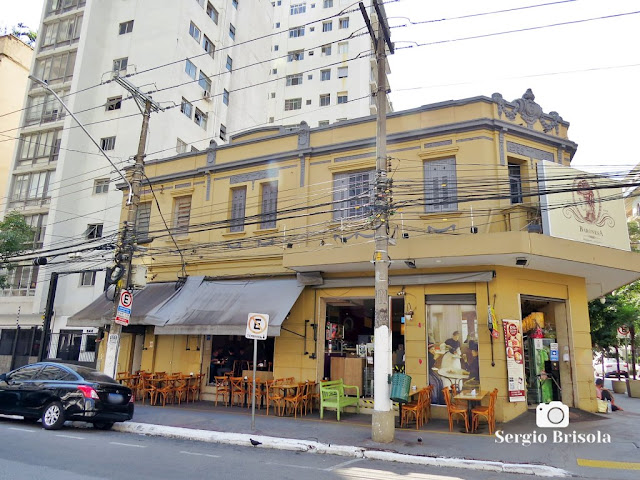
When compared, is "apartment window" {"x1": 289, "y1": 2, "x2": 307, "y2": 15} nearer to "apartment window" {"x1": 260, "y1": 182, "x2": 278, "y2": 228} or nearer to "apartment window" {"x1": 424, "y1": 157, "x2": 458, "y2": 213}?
"apartment window" {"x1": 260, "y1": 182, "x2": 278, "y2": 228}

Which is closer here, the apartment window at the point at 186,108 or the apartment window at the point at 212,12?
the apartment window at the point at 186,108

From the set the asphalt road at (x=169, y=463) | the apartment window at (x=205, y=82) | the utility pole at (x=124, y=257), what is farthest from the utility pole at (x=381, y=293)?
the apartment window at (x=205, y=82)

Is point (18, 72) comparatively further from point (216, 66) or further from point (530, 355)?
point (530, 355)

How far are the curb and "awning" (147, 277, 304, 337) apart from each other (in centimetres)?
341

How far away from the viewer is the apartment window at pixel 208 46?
33.6 meters

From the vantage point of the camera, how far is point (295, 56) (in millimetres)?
47312

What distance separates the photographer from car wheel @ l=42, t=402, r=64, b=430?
10305mm

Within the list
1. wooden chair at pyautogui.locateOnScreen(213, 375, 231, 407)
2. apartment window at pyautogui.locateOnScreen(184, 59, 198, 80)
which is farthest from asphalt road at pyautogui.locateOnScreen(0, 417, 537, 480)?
apartment window at pyautogui.locateOnScreen(184, 59, 198, 80)

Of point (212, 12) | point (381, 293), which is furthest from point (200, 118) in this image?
point (381, 293)

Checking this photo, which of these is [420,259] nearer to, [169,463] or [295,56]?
[169,463]

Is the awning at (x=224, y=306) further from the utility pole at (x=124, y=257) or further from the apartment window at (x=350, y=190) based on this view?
the apartment window at (x=350, y=190)

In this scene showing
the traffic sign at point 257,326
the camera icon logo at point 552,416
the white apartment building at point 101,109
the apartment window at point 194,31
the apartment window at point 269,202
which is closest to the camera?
the traffic sign at point 257,326

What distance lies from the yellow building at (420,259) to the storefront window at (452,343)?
0.11 feet

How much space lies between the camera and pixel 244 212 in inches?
664
